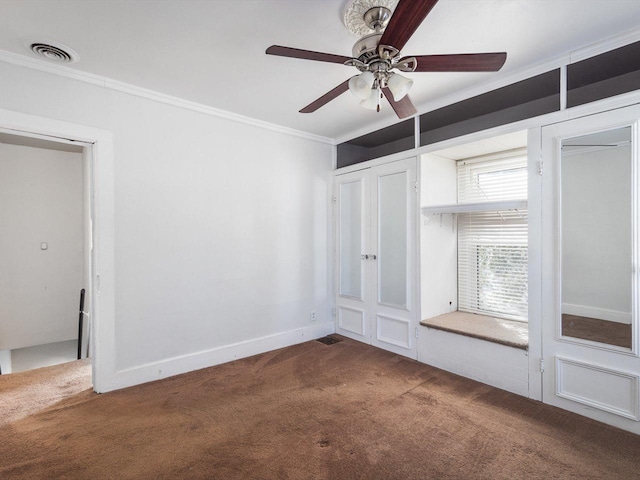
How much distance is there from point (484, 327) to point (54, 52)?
4086 millimetres

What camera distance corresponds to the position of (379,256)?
383 cm

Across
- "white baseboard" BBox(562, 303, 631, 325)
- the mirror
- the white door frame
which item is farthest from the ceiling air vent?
"white baseboard" BBox(562, 303, 631, 325)

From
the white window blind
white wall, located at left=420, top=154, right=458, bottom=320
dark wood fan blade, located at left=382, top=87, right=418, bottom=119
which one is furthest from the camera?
white wall, located at left=420, top=154, right=458, bottom=320

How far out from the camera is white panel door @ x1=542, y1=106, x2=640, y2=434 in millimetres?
2174

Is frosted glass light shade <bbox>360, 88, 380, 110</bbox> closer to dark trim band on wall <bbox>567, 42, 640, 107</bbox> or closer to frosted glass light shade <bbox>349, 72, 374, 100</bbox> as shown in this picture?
frosted glass light shade <bbox>349, 72, 374, 100</bbox>

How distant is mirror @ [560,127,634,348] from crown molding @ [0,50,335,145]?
9.21ft

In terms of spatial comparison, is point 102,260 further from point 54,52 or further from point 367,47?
point 367,47

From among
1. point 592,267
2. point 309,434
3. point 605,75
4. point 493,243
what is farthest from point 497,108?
point 309,434

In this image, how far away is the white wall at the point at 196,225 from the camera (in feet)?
9.23

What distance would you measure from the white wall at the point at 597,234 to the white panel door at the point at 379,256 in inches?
52.4

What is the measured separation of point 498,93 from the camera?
299 cm

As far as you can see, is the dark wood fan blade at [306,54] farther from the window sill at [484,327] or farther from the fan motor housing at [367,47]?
the window sill at [484,327]

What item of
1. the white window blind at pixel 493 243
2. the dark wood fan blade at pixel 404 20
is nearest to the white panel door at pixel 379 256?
the white window blind at pixel 493 243

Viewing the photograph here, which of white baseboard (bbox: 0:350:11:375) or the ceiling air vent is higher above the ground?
the ceiling air vent
